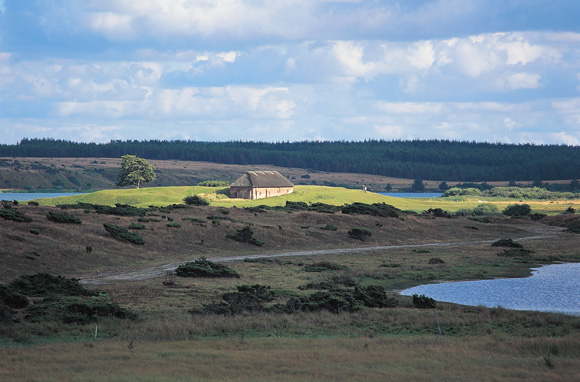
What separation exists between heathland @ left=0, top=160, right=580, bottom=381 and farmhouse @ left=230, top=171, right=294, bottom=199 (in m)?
44.7

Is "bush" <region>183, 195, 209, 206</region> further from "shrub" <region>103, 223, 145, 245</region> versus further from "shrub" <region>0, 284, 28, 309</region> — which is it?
"shrub" <region>0, 284, 28, 309</region>

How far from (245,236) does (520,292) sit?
32.9 meters

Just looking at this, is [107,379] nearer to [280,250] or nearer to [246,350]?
[246,350]

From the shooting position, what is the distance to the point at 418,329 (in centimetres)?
2866

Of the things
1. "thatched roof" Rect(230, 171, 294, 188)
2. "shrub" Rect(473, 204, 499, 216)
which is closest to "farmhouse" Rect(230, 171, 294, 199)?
"thatched roof" Rect(230, 171, 294, 188)

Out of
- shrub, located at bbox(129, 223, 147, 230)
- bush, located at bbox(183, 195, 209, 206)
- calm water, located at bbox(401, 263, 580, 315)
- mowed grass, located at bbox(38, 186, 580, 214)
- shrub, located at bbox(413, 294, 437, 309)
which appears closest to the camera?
shrub, located at bbox(413, 294, 437, 309)

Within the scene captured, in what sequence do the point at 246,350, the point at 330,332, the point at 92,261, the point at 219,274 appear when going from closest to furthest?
the point at 246,350 → the point at 330,332 → the point at 219,274 → the point at 92,261

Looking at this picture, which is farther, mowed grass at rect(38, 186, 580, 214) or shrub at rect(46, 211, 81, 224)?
mowed grass at rect(38, 186, 580, 214)

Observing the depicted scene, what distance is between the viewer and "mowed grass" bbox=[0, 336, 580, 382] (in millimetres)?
19344

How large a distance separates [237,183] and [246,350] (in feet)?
328

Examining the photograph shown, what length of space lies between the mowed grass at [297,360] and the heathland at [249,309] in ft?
0.23

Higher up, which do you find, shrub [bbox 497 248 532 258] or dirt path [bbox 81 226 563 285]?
shrub [bbox 497 248 532 258]

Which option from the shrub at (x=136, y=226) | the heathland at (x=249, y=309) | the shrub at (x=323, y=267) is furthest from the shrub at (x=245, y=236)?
the shrub at (x=323, y=267)

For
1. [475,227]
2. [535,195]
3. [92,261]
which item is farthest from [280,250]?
[535,195]
